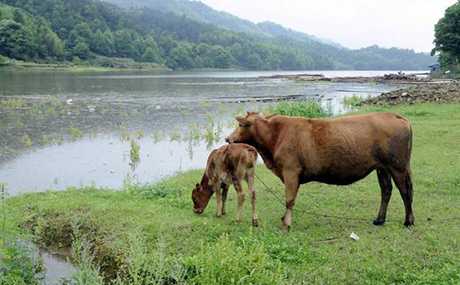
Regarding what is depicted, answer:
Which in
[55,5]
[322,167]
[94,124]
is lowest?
[94,124]

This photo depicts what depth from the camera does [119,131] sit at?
23578mm

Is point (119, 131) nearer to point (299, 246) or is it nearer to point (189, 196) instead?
point (189, 196)

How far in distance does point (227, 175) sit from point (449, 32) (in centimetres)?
6339

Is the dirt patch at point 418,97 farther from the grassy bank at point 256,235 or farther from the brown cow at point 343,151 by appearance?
the brown cow at point 343,151

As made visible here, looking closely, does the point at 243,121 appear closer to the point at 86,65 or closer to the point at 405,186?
the point at 405,186

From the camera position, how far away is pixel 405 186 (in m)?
8.79

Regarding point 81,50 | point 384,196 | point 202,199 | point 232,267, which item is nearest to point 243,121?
point 202,199

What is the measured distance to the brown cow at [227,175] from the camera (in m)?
9.06

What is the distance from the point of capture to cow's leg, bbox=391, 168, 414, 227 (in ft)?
28.7

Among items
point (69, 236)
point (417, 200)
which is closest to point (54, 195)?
point (69, 236)

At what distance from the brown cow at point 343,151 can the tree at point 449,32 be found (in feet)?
203

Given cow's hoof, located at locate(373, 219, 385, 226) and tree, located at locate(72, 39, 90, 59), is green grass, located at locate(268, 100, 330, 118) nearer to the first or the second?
cow's hoof, located at locate(373, 219, 385, 226)

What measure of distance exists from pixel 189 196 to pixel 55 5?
153 meters

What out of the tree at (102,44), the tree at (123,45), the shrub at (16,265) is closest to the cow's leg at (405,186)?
the shrub at (16,265)
